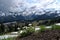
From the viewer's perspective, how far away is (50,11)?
10.5m

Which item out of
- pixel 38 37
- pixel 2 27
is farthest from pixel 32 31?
pixel 2 27

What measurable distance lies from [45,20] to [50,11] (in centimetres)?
56

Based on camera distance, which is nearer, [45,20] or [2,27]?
[2,27]

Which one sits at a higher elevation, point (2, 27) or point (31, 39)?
point (31, 39)

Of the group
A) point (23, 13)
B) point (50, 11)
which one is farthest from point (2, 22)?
point (50, 11)

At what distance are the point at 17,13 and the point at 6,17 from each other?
63 centimetres

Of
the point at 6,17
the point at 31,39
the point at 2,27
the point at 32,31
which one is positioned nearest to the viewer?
the point at 31,39

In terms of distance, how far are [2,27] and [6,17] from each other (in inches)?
32.1

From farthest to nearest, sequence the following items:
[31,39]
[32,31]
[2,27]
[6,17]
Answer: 1. [6,17]
2. [2,27]
3. [32,31]
4. [31,39]

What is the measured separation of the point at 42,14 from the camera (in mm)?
10688

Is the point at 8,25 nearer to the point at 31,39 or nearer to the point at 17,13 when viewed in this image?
the point at 17,13

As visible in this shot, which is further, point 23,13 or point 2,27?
point 23,13

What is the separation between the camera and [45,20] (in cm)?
1038

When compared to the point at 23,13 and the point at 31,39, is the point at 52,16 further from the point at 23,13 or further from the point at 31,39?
the point at 31,39
